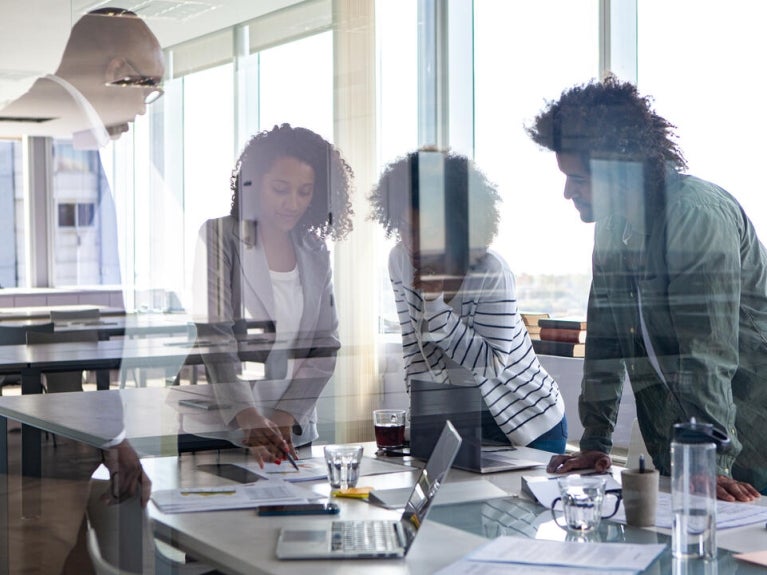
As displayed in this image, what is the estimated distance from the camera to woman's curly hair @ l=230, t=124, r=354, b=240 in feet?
10.4

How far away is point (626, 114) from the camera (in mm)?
2941

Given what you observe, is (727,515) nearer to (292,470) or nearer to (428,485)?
(428,485)

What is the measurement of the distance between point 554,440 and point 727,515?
2.58 ft

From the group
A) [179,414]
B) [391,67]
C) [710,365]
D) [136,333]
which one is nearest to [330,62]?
[391,67]

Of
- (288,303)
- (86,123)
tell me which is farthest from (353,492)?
(86,123)

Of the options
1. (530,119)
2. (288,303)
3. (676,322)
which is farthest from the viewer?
(530,119)

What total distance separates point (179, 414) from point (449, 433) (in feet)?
3.55

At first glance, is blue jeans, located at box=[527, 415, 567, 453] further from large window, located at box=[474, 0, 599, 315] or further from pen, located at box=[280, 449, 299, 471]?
large window, located at box=[474, 0, 599, 315]

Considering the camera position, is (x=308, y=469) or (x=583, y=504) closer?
(x=583, y=504)

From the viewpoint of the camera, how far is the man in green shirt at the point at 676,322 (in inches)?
77.1

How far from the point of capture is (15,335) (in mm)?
3559

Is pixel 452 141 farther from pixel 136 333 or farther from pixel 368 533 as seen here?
pixel 368 533

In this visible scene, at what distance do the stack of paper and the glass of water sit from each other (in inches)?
15.5

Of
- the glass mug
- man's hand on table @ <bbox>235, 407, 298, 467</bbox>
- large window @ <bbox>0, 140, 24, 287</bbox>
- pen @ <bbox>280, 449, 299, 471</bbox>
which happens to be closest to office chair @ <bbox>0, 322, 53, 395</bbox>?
large window @ <bbox>0, 140, 24, 287</bbox>
